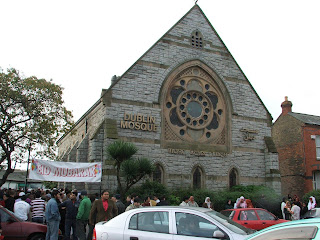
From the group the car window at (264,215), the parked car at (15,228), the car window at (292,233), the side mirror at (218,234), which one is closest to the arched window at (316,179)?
the car window at (264,215)

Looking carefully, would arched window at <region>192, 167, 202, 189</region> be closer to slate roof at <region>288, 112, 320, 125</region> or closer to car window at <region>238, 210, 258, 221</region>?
car window at <region>238, 210, 258, 221</region>

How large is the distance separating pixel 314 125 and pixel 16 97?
74.5ft

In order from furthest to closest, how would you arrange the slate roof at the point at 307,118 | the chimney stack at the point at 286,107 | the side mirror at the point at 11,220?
the chimney stack at the point at 286,107
the slate roof at the point at 307,118
the side mirror at the point at 11,220

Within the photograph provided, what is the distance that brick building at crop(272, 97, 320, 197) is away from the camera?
91.9 ft

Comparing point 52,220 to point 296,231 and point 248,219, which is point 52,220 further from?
point 296,231

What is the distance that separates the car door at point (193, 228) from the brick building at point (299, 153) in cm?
2338

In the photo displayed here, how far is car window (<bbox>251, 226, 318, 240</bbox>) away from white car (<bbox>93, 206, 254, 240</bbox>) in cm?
207

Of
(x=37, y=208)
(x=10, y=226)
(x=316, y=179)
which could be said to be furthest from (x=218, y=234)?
(x=316, y=179)

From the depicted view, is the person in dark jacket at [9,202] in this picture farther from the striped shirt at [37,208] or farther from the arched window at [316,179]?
the arched window at [316,179]

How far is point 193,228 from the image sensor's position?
7.07m

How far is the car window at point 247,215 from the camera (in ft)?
42.3

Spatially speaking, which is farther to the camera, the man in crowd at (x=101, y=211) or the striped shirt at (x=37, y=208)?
the striped shirt at (x=37, y=208)

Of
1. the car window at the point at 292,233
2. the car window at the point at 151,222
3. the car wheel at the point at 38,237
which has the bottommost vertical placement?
the car wheel at the point at 38,237

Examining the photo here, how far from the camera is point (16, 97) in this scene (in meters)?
18.1
